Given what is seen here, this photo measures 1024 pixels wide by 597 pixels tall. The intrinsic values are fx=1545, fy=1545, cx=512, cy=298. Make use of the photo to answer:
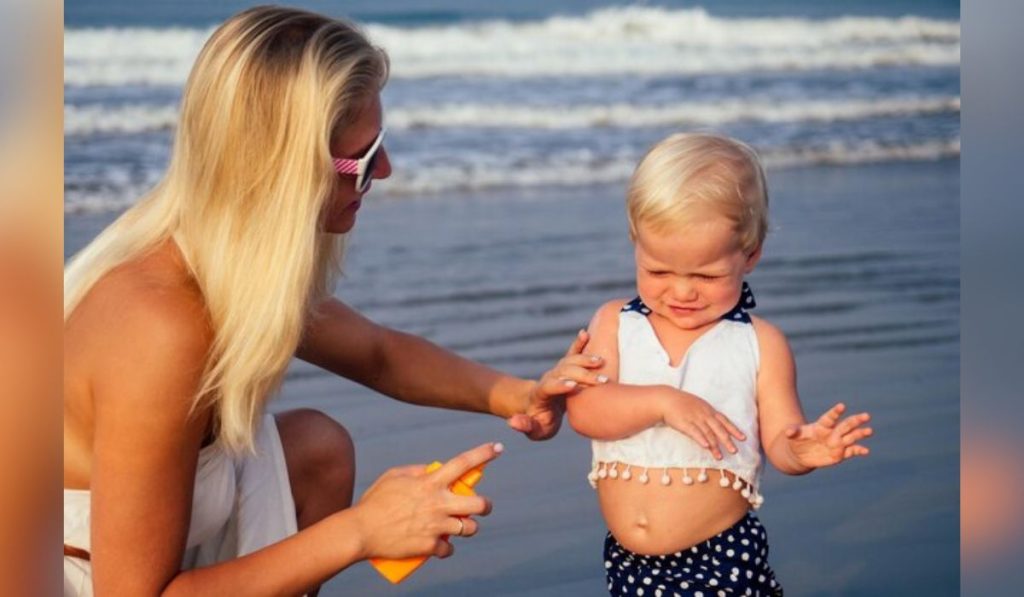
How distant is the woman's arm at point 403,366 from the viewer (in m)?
3.07

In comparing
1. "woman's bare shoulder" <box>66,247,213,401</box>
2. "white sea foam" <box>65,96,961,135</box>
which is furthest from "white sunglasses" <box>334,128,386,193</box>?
"white sea foam" <box>65,96,961,135</box>

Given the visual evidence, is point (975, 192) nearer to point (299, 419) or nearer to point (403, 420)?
point (299, 419)

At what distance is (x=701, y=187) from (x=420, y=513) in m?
0.73

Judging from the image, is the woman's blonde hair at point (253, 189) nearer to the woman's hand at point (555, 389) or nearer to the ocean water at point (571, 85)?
the woman's hand at point (555, 389)

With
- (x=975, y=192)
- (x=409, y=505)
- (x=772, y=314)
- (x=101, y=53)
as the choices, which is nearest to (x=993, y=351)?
(x=975, y=192)

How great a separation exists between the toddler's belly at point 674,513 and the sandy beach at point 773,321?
609 mm

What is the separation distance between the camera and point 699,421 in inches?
101

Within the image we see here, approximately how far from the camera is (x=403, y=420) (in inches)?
165

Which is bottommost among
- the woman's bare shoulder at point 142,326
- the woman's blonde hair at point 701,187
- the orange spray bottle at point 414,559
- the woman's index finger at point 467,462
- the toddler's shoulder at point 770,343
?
the orange spray bottle at point 414,559

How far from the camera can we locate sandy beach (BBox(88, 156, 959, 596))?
353 cm

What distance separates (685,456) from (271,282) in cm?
78

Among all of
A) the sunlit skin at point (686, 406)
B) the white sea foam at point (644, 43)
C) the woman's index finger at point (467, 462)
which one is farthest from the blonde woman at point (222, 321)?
the white sea foam at point (644, 43)

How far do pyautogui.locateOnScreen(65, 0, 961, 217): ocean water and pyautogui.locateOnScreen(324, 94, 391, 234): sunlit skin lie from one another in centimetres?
367

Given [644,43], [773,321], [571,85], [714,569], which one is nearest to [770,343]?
[714,569]
